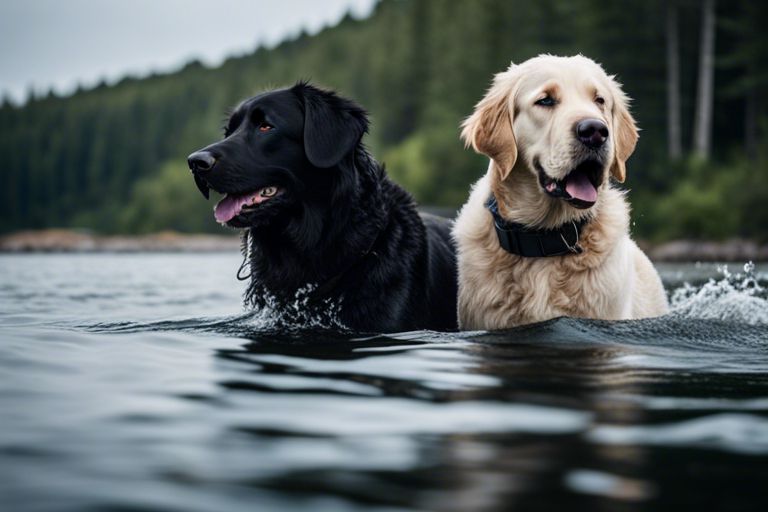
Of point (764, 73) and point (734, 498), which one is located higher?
point (764, 73)

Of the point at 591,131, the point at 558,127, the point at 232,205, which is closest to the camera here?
the point at 591,131

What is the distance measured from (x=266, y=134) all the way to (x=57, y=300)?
4.20 m

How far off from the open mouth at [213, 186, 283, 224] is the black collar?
1.46 meters

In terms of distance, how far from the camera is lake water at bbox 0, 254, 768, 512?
2043 mm

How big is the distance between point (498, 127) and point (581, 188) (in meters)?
0.68

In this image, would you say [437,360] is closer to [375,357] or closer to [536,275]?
[375,357]

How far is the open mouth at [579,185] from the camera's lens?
484cm

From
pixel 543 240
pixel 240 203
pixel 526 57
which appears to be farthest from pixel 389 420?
pixel 526 57

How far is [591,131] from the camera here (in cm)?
460

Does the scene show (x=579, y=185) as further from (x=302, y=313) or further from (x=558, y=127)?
(x=302, y=313)

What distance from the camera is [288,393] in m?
3.20

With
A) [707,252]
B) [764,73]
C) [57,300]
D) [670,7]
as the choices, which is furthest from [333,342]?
[670,7]

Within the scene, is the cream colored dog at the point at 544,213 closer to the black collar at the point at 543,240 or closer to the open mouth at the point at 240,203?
the black collar at the point at 543,240

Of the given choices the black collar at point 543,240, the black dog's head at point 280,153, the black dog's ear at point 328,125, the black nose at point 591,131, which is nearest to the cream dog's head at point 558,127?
the black nose at point 591,131
